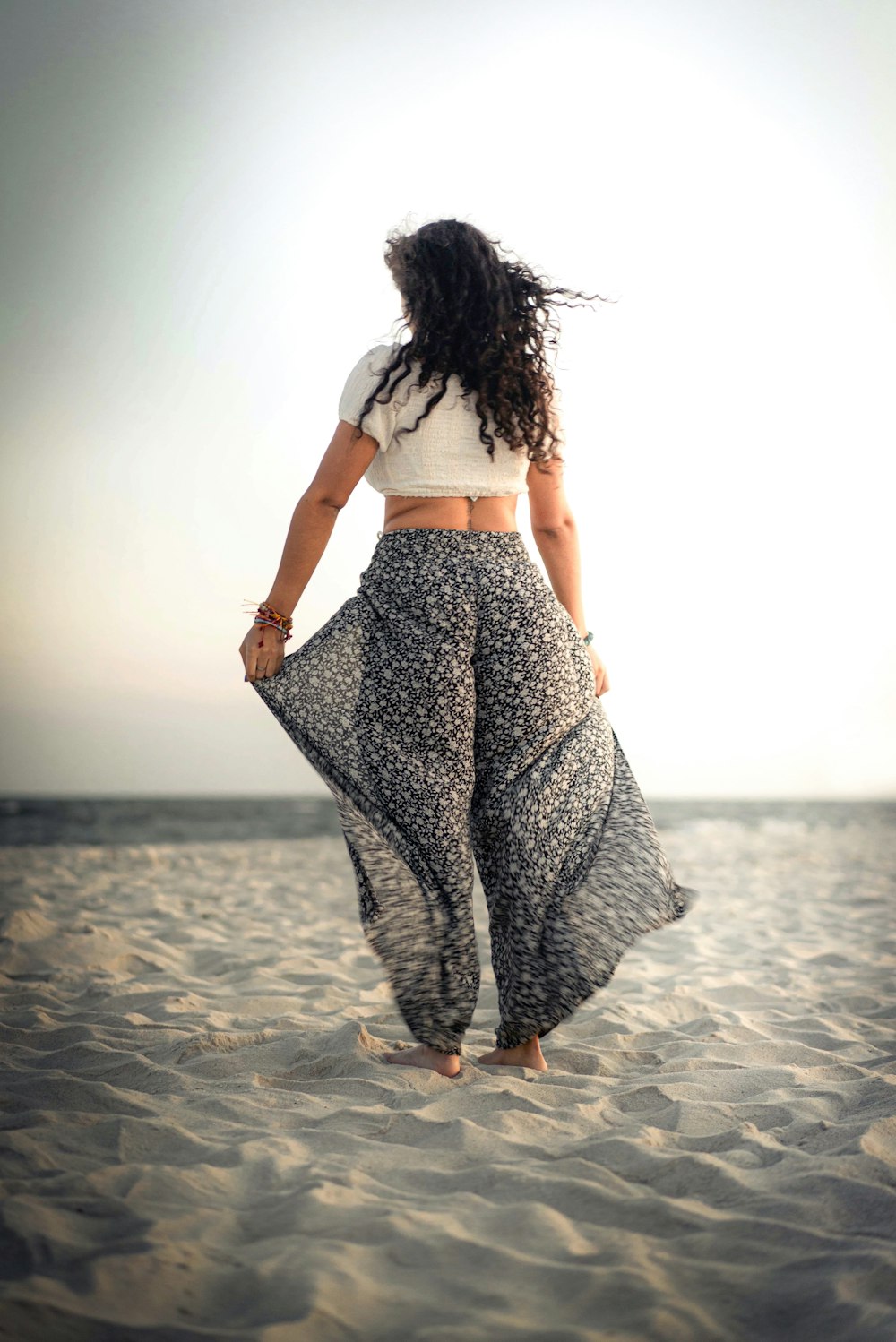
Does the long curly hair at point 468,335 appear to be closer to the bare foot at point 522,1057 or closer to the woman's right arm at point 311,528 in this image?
the woman's right arm at point 311,528

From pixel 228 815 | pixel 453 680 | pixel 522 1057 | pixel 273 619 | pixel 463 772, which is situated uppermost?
pixel 273 619

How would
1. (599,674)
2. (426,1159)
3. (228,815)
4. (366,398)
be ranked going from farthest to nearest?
(228,815)
(599,674)
(366,398)
(426,1159)

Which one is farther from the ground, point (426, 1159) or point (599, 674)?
point (599, 674)

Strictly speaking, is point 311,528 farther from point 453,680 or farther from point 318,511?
point 453,680

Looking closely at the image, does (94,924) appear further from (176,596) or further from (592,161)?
(592,161)

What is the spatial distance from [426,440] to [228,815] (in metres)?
19.5

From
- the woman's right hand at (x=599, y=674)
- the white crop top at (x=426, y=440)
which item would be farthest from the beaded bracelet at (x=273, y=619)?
the woman's right hand at (x=599, y=674)

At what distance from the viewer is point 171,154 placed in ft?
27.7

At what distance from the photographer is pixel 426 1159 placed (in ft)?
5.98

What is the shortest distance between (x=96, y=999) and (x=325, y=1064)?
1082mm

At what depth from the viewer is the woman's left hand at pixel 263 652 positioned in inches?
95.0

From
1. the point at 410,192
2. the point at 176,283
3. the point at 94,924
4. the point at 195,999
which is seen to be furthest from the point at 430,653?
the point at 176,283

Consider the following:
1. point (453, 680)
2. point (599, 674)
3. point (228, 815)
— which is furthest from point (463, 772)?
point (228, 815)

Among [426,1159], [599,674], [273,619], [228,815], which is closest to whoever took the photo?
[426,1159]
